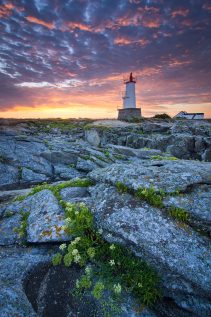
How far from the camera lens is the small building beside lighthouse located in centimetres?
9119

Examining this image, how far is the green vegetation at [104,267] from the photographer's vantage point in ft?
16.0

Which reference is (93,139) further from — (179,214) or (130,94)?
(130,94)

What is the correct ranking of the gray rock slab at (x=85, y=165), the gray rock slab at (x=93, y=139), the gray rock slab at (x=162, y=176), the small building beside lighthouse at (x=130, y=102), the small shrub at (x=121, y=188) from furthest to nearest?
the small building beside lighthouse at (x=130, y=102) < the gray rock slab at (x=93, y=139) < the gray rock slab at (x=85, y=165) < the small shrub at (x=121, y=188) < the gray rock slab at (x=162, y=176)

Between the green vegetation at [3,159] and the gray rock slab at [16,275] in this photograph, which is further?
the green vegetation at [3,159]

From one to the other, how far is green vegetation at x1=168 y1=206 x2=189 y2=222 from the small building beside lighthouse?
285ft

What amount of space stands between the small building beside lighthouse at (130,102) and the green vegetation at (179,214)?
86913mm

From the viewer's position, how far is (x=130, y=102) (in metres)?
92.9

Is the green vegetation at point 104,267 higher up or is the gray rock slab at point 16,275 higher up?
the green vegetation at point 104,267

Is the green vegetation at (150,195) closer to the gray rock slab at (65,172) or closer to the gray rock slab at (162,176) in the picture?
the gray rock slab at (162,176)

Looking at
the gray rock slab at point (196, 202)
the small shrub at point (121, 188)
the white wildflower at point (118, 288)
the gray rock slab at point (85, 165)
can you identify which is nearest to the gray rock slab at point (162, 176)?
the small shrub at point (121, 188)

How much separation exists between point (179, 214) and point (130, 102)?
299 feet

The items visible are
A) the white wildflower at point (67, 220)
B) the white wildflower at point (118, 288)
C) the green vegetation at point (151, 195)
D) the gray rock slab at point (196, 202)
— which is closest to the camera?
the white wildflower at point (118, 288)

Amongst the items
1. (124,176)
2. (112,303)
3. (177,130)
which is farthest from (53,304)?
(177,130)

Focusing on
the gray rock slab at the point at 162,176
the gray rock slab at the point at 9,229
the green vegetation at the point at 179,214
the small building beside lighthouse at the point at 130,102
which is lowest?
the gray rock slab at the point at 9,229
